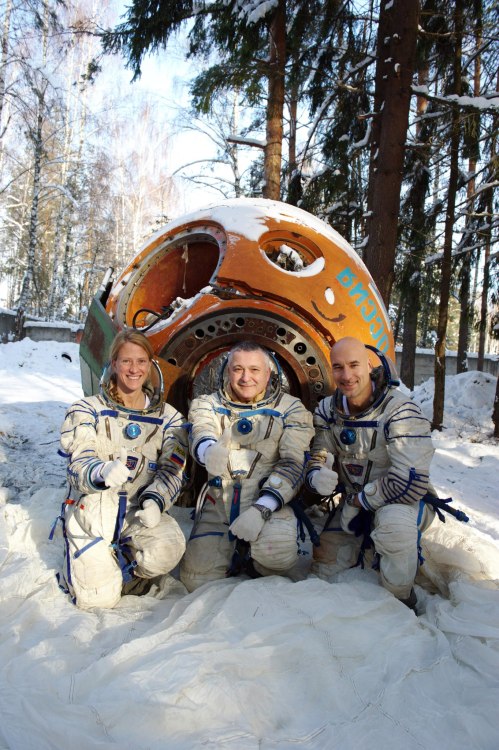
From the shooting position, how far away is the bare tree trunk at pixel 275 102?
695 cm

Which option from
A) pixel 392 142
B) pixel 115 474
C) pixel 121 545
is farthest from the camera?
pixel 392 142

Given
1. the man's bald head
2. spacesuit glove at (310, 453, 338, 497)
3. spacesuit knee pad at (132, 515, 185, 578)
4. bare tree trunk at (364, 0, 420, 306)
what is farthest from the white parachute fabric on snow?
bare tree trunk at (364, 0, 420, 306)

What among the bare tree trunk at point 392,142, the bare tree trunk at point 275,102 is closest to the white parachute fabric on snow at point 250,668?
the bare tree trunk at point 392,142

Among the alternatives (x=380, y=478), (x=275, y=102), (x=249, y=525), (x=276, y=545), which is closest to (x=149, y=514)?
(x=249, y=525)

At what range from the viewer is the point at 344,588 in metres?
2.26

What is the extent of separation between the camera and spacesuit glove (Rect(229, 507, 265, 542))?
7.67 feet

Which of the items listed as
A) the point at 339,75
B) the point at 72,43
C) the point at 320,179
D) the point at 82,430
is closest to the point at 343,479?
the point at 82,430

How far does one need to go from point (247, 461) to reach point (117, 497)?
636 mm

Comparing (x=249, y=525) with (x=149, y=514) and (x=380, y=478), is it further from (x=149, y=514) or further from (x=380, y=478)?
(x=380, y=478)

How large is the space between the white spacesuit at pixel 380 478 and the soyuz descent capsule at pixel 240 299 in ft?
1.79

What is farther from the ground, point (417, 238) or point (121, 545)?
point (417, 238)

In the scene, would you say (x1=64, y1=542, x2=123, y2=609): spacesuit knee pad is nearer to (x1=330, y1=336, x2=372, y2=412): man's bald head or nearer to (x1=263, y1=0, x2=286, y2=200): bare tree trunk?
(x1=330, y1=336, x2=372, y2=412): man's bald head

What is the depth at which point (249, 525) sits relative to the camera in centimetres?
233

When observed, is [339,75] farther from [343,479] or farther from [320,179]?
[343,479]
